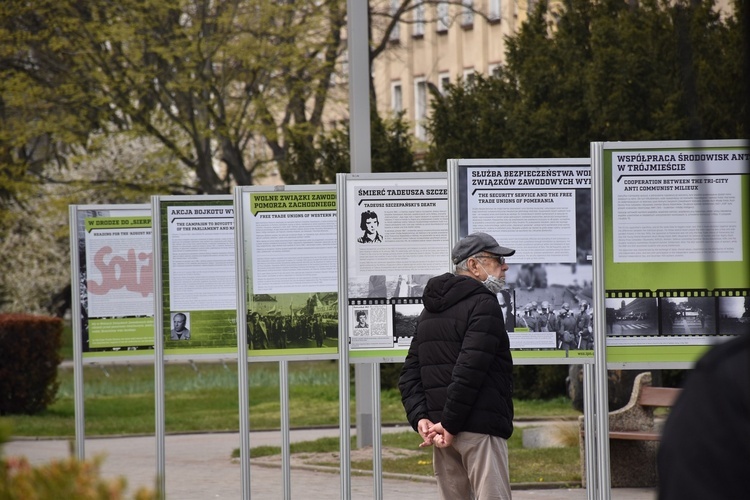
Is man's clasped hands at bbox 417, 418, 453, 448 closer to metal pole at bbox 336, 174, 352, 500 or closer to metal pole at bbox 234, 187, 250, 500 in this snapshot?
metal pole at bbox 336, 174, 352, 500

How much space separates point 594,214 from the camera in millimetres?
7672

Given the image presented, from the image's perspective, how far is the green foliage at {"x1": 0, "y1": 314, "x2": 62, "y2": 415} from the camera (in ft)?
58.0

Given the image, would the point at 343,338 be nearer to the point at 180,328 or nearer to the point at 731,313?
the point at 180,328

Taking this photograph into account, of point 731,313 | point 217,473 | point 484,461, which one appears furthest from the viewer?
point 217,473

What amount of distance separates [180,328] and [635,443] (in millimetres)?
3664

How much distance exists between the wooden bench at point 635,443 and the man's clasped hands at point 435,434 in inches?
158

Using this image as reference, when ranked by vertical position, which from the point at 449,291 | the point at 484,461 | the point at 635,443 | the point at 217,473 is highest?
the point at 449,291

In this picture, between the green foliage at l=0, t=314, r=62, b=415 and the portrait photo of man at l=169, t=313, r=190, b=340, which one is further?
the green foliage at l=0, t=314, r=62, b=415

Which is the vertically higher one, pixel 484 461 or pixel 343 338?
pixel 343 338

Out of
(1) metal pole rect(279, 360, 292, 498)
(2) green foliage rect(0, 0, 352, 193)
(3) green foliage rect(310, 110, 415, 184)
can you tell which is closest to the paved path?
(1) metal pole rect(279, 360, 292, 498)

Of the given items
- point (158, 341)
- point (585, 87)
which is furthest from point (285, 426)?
point (585, 87)

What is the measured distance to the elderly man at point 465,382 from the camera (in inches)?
258

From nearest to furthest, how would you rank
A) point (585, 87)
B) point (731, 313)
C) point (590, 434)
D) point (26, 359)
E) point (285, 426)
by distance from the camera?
point (731, 313), point (590, 434), point (285, 426), point (26, 359), point (585, 87)

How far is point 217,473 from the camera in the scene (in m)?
12.6
